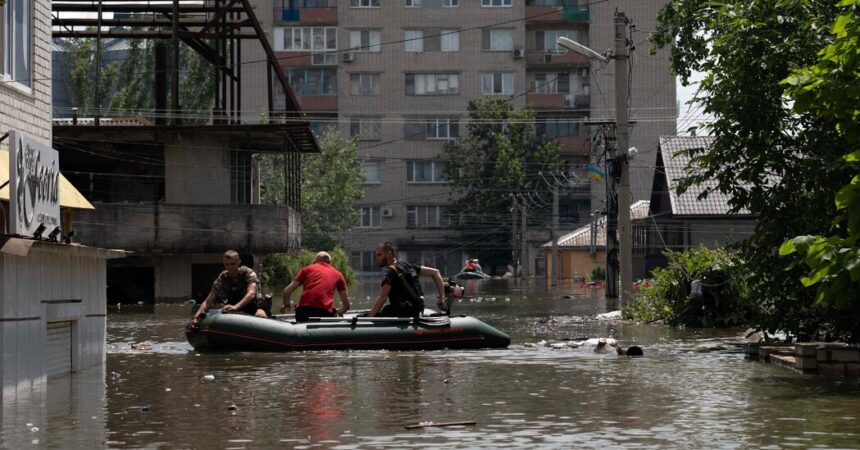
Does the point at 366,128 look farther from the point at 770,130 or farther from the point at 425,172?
the point at 770,130

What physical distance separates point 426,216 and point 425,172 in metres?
3.15

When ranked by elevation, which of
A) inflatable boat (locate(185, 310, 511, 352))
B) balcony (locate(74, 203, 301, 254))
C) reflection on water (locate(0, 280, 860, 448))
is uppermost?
balcony (locate(74, 203, 301, 254))

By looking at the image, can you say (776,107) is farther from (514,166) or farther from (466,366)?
(514,166)

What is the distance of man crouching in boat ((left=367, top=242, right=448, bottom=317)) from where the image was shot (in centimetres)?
2294

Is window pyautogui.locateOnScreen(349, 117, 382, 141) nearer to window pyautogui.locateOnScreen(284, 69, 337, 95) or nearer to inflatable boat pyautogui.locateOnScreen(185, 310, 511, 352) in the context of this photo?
window pyautogui.locateOnScreen(284, 69, 337, 95)

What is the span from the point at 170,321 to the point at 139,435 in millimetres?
23223

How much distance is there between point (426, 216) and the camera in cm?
9938

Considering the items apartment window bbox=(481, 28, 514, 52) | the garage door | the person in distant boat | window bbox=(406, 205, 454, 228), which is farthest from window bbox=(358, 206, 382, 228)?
the garage door

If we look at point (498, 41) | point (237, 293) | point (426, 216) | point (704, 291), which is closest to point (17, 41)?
point (237, 293)

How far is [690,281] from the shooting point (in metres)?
30.4

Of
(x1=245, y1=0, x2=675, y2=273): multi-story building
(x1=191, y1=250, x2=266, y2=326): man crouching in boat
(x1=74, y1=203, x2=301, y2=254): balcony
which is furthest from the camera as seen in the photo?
(x1=245, y1=0, x2=675, y2=273): multi-story building

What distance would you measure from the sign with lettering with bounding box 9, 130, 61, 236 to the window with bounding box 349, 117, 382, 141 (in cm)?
7952

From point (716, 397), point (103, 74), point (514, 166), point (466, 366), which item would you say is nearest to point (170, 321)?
point (466, 366)

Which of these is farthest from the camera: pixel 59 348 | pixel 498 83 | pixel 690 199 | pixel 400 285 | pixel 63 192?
pixel 498 83
